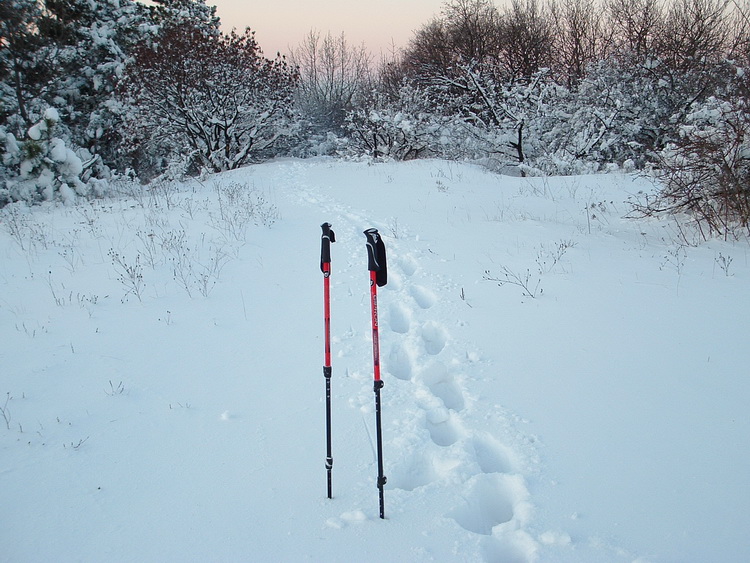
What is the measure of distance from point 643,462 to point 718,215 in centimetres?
519

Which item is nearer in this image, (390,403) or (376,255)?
(376,255)

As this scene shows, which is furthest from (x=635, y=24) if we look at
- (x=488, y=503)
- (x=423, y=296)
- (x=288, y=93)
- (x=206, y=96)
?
(x=488, y=503)

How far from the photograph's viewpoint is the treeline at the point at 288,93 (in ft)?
46.9

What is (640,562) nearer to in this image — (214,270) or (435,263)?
(435,263)

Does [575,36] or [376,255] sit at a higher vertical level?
[575,36]

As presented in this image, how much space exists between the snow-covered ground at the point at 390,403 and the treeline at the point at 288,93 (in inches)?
322

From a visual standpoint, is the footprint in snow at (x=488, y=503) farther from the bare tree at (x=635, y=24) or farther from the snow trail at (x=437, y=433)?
the bare tree at (x=635, y=24)

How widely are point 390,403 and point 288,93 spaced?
19.5m

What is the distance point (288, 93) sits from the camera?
20.1m

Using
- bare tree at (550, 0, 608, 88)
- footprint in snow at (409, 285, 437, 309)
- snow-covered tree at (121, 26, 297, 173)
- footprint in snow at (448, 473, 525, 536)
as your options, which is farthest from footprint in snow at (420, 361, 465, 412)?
bare tree at (550, 0, 608, 88)

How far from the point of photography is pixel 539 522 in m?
2.28

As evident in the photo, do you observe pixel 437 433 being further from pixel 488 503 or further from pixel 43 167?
pixel 43 167

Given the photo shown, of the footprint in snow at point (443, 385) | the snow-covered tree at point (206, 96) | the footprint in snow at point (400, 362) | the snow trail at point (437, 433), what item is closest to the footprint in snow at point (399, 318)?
the snow trail at point (437, 433)

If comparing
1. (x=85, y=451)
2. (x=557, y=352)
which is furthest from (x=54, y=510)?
(x=557, y=352)
